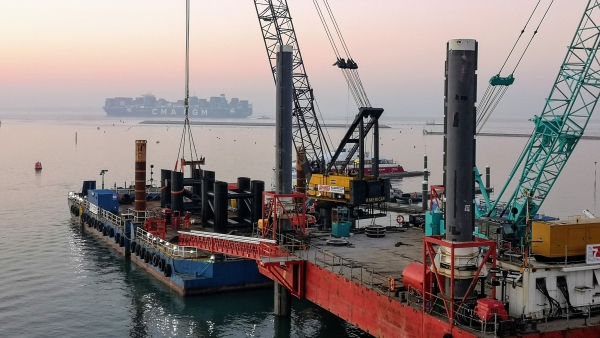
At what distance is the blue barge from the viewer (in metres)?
40.6

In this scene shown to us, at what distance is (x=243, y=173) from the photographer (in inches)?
5290

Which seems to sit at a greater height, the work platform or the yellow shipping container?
the yellow shipping container

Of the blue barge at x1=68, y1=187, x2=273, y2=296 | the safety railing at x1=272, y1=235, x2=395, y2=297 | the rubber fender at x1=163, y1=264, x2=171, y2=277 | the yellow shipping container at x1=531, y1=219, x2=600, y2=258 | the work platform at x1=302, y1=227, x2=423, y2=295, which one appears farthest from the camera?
the rubber fender at x1=163, y1=264, x2=171, y2=277

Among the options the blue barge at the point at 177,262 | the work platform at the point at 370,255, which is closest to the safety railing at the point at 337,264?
the work platform at the point at 370,255

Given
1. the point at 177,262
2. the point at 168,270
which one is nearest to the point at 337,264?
the point at 177,262

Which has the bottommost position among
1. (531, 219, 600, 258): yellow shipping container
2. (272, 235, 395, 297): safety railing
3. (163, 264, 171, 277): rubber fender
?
(163, 264, 171, 277): rubber fender

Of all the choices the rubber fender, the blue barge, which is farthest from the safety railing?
the rubber fender

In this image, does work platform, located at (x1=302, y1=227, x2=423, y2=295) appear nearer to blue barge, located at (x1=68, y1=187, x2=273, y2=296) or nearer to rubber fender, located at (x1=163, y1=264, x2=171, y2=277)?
blue barge, located at (x1=68, y1=187, x2=273, y2=296)

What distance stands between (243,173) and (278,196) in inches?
3839

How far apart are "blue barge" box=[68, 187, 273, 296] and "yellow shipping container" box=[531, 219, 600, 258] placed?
20560 millimetres

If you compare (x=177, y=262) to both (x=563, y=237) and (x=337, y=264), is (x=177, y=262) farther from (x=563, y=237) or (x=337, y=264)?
(x=563, y=237)

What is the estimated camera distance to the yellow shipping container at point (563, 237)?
80.2 feet

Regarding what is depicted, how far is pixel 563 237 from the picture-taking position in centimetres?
2462

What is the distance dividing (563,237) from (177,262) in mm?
25023
